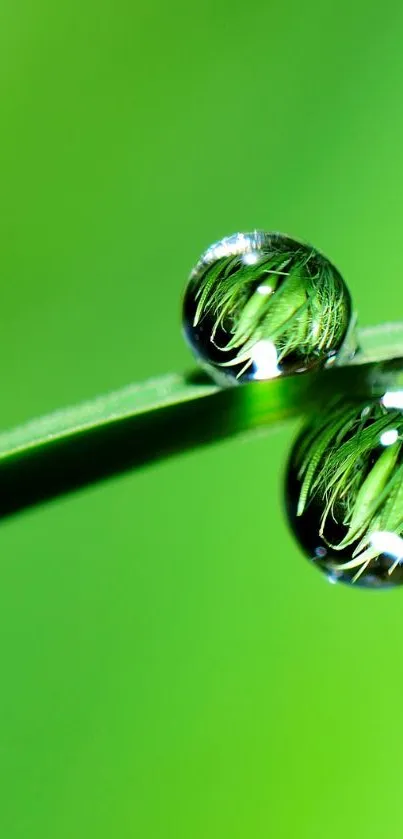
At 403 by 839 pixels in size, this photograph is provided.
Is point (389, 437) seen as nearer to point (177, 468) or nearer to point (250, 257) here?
point (250, 257)

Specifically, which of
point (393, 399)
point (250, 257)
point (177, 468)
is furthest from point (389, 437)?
point (177, 468)

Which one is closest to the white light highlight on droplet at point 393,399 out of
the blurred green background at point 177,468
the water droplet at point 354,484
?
the water droplet at point 354,484

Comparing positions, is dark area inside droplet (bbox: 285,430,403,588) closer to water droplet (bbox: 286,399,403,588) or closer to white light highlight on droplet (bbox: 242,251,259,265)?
water droplet (bbox: 286,399,403,588)

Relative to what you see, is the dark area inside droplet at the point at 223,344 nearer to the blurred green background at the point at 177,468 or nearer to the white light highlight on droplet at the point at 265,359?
the white light highlight on droplet at the point at 265,359

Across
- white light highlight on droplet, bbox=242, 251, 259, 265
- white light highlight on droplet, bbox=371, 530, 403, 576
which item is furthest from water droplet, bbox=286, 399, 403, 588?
white light highlight on droplet, bbox=242, 251, 259, 265

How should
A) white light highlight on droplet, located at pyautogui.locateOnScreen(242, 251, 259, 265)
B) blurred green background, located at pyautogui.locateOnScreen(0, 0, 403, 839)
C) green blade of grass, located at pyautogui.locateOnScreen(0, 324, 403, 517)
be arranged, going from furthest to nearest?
1. blurred green background, located at pyautogui.locateOnScreen(0, 0, 403, 839)
2. white light highlight on droplet, located at pyautogui.locateOnScreen(242, 251, 259, 265)
3. green blade of grass, located at pyautogui.locateOnScreen(0, 324, 403, 517)

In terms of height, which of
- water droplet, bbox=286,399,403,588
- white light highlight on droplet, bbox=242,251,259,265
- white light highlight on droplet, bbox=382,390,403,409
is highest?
white light highlight on droplet, bbox=242,251,259,265

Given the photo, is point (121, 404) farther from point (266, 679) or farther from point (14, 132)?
point (14, 132)
